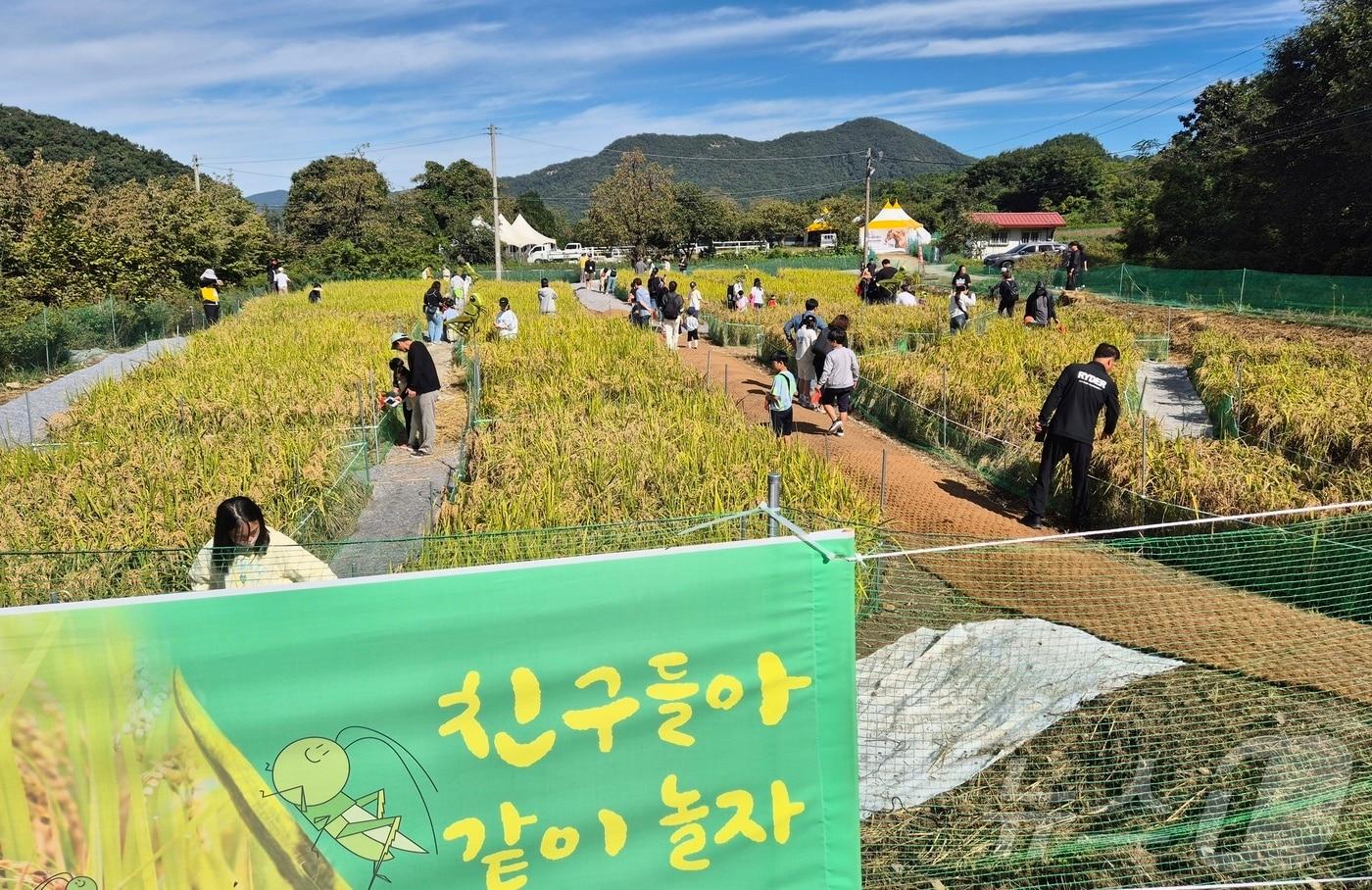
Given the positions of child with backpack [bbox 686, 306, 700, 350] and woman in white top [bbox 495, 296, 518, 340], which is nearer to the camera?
woman in white top [bbox 495, 296, 518, 340]

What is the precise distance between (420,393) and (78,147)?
Result: 74.9 m

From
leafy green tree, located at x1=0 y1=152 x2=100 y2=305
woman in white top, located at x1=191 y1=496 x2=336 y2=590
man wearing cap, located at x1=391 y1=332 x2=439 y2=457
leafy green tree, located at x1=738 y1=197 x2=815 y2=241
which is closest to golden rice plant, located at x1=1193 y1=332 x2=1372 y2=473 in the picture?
woman in white top, located at x1=191 y1=496 x2=336 y2=590

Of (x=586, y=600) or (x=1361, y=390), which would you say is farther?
(x=1361, y=390)

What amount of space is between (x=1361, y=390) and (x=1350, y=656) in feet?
19.9

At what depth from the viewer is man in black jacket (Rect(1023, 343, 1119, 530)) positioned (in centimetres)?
675

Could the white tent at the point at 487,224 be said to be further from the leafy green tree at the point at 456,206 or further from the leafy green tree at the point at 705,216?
the leafy green tree at the point at 705,216

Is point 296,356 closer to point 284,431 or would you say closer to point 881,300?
point 284,431

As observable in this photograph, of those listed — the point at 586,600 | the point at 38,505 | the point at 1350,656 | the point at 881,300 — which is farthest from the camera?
Answer: the point at 881,300

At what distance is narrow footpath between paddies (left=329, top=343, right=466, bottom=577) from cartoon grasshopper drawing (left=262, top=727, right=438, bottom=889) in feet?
8.18

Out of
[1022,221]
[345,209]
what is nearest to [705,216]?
[1022,221]

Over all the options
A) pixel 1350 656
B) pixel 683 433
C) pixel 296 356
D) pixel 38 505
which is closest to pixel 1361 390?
pixel 1350 656

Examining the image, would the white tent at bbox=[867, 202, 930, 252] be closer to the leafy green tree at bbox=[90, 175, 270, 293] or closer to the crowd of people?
the leafy green tree at bbox=[90, 175, 270, 293]

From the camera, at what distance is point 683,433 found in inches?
297

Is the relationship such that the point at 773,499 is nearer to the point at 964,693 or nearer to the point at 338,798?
the point at 964,693
